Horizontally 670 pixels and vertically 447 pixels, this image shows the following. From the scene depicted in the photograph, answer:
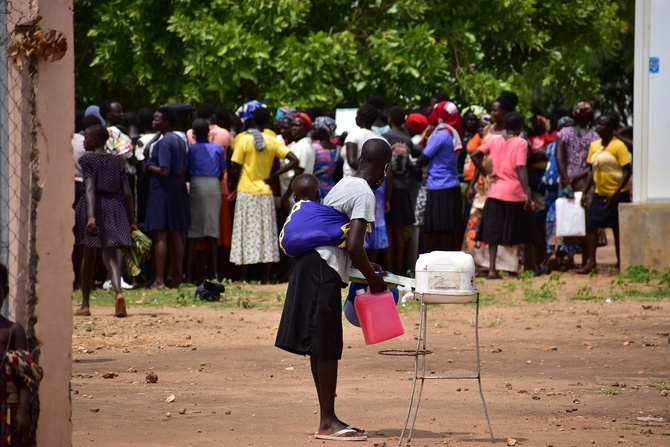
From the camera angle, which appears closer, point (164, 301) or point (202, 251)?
point (164, 301)

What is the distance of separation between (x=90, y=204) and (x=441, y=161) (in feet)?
17.3

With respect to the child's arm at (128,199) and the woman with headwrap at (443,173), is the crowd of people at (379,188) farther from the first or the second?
the child's arm at (128,199)

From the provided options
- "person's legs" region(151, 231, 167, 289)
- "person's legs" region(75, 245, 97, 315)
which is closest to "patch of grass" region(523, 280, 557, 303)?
"person's legs" region(151, 231, 167, 289)

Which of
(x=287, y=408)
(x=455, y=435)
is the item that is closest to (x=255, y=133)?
(x=287, y=408)

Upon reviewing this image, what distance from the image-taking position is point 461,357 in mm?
9602

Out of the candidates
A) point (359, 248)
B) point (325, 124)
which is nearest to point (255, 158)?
point (325, 124)

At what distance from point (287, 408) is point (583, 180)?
29.7ft

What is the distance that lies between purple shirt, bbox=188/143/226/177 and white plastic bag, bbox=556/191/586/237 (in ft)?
14.3

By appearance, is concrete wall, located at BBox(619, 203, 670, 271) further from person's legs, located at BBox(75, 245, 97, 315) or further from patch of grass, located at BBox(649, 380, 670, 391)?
person's legs, located at BBox(75, 245, 97, 315)

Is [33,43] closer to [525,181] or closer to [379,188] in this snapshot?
[379,188]

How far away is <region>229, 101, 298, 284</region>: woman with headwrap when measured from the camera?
14422 mm

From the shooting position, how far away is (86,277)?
448 inches

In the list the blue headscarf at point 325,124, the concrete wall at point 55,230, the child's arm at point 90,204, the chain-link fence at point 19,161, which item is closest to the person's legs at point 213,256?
the blue headscarf at point 325,124

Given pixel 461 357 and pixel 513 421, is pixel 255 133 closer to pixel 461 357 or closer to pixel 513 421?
pixel 461 357
